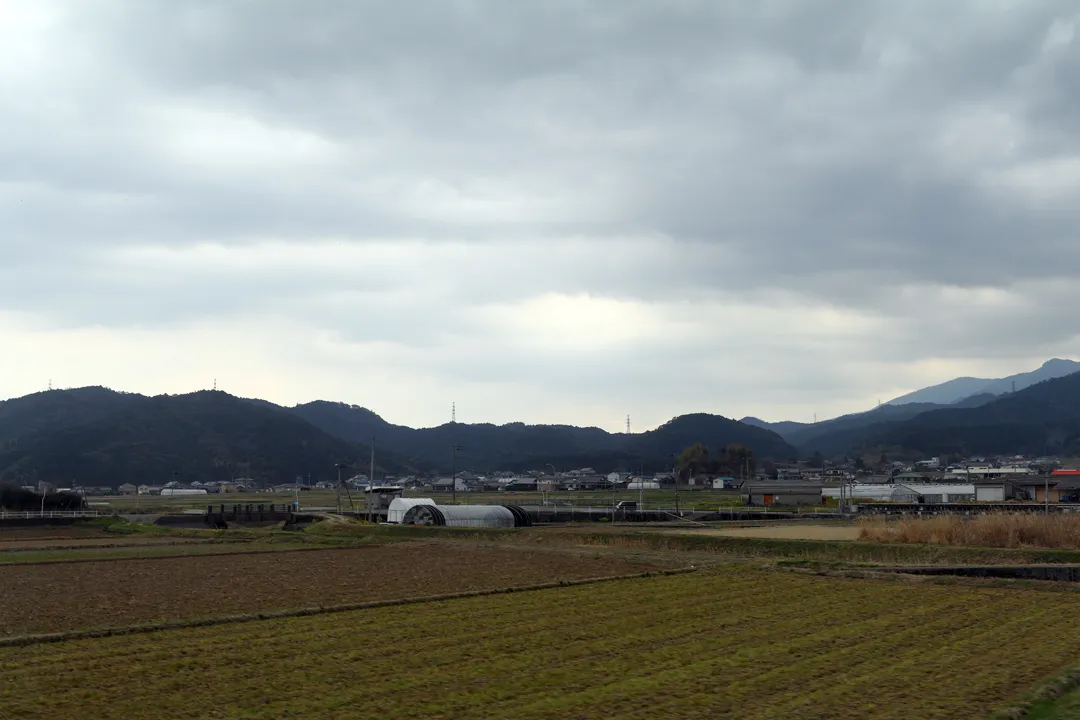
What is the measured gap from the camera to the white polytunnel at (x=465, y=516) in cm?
5856

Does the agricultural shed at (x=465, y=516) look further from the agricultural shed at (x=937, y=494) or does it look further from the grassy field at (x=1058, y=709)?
the agricultural shed at (x=937, y=494)

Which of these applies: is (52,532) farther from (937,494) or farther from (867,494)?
(937,494)

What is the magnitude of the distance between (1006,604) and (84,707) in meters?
18.7

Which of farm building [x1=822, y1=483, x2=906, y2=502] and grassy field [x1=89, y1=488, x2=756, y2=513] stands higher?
farm building [x1=822, y1=483, x2=906, y2=502]

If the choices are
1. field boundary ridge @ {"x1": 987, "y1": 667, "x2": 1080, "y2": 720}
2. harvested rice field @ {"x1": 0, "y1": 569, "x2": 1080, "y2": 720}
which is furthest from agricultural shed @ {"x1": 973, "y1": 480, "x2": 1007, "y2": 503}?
field boundary ridge @ {"x1": 987, "y1": 667, "x2": 1080, "y2": 720}

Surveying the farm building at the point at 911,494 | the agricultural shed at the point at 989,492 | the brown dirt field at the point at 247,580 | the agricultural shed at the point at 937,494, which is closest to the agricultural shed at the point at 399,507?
the brown dirt field at the point at 247,580

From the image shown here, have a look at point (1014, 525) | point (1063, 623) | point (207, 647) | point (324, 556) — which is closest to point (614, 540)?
point (324, 556)

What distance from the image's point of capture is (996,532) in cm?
3456

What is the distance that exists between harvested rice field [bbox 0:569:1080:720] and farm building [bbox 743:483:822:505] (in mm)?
77025

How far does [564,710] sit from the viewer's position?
35.8ft

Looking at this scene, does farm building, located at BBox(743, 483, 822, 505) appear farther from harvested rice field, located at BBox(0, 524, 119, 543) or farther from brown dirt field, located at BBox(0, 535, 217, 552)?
harvested rice field, located at BBox(0, 524, 119, 543)

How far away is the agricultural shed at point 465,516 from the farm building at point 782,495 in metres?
43.5

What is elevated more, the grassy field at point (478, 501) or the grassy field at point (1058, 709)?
the grassy field at point (1058, 709)

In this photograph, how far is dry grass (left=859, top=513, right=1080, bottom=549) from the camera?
33.5m
